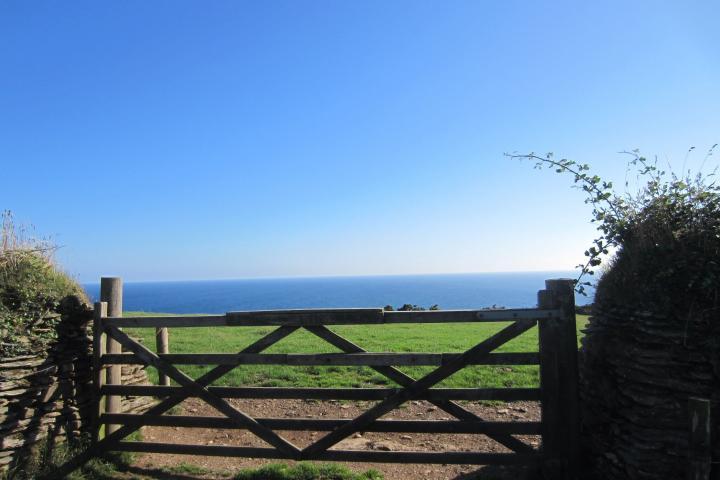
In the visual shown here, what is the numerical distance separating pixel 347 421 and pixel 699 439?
3.79 meters

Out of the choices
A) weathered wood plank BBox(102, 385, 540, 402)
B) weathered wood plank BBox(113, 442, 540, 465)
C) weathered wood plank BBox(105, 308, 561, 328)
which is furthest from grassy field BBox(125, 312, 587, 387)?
weathered wood plank BBox(105, 308, 561, 328)

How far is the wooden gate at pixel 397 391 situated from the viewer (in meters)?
5.77

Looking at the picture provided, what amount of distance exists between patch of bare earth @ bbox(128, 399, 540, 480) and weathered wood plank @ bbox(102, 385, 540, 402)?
1104 mm

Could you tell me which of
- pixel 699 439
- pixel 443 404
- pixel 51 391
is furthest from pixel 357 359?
pixel 51 391

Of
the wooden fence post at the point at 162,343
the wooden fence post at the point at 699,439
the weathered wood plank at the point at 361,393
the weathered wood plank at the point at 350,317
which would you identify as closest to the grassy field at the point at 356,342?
the wooden fence post at the point at 162,343

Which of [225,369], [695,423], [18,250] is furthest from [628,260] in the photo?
[18,250]

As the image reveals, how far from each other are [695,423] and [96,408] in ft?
24.4

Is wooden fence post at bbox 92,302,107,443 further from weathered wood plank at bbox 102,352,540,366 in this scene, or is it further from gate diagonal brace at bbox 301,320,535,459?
gate diagonal brace at bbox 301,320,535,459

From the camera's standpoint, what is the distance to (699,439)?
153 inches

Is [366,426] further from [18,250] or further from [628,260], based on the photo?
[18,250]

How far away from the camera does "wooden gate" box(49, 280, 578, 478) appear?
18.9 ft

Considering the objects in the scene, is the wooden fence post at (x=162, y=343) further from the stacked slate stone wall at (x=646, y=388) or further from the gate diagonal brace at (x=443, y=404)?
the stacked slate stone wall at (x=646, y=388)

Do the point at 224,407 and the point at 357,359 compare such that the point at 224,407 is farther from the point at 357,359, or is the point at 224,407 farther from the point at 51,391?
the point at 51,391

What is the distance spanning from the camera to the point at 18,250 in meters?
7.71
